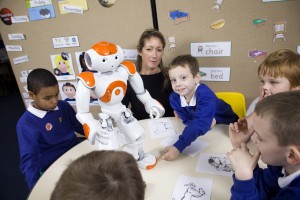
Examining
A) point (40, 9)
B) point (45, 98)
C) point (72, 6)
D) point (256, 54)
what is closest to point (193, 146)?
point (45, 98)

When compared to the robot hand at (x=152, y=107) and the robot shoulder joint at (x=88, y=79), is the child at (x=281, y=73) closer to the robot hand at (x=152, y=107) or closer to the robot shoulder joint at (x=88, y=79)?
the robot hand at (x=152, y=107)

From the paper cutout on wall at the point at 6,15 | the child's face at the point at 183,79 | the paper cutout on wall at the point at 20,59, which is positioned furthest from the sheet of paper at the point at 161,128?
the paper cutout on wall at the point at 6,15

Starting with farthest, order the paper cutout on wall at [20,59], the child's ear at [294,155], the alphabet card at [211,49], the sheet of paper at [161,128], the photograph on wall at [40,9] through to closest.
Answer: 1. the paper cutout on wall at [20,59]
2. the photograph on wall at [40,9]
3. the alphabet card at [211,49]
4. the sheet of paper at [161,128]
5. the child's ear at [294,155]

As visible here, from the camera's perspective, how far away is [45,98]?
1.29 metres

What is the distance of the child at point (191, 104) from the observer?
1.11m

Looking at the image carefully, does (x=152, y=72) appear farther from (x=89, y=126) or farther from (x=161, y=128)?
(x=89, y=126)

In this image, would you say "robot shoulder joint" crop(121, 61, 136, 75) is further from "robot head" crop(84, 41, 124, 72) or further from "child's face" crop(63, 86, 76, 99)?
"child's face" crop(63, 86, 76, 99)

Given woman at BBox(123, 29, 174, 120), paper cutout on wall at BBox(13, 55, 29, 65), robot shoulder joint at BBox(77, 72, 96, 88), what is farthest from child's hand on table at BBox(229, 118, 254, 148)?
paper cutout on wall at BBox(13, 55, 29, 65)

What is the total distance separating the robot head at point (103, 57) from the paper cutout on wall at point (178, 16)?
0.93 m

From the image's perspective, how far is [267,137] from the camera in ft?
2.29

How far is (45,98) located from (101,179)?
3.16 feet

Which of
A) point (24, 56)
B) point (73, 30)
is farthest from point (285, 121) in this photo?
point (24, 56)

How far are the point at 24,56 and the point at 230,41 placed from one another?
1.79m

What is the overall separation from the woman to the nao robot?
57cm
